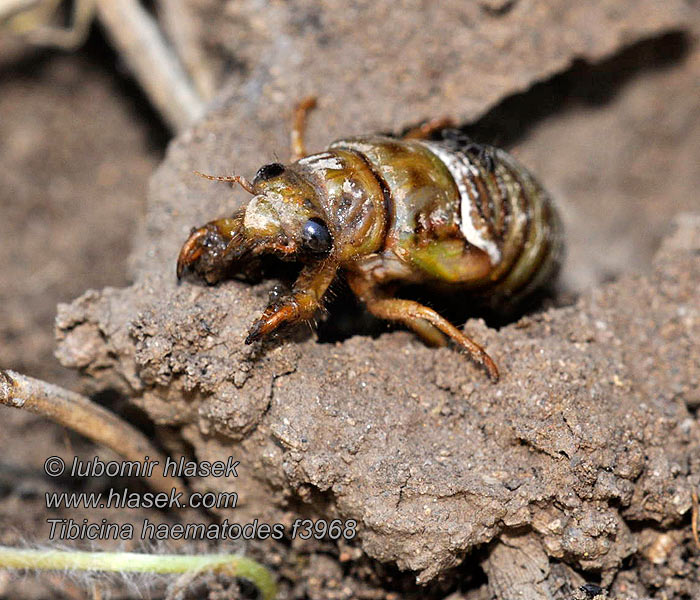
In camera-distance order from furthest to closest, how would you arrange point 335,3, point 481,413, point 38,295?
1. point 38,295
2. point 335,3
3. point 481,413

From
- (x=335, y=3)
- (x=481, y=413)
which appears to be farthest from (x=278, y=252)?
(x=335, y=3)

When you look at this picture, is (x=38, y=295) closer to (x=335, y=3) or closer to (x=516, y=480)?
(x=335, y=3)

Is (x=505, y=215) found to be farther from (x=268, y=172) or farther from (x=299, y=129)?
(x=268, y=172)

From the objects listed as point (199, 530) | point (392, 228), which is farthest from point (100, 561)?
point (392, 228)

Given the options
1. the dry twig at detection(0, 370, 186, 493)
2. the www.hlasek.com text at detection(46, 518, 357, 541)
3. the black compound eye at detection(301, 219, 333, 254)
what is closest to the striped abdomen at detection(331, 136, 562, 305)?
the black compound eye at detection(301, 219, 333, 254)

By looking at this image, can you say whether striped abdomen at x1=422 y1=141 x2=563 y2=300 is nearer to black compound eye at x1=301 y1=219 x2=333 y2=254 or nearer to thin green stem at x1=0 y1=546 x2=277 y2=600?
black compound eye at x1=301 y1=219 x2=333 y2=254

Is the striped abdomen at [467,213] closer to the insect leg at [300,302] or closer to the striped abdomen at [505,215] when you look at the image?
the striped abdomen at [505,215]
